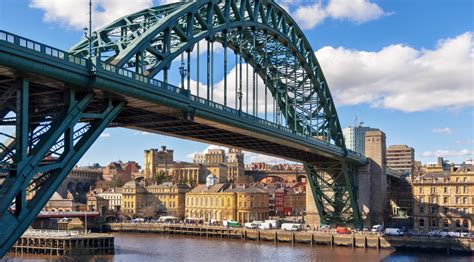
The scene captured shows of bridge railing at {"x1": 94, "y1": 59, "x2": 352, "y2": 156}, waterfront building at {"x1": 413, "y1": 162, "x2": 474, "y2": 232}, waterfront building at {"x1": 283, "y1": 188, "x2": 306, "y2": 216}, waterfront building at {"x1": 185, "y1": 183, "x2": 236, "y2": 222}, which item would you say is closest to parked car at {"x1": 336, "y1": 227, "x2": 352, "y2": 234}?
waterfront building at {"x1": 413, "y1": 162, "x2": 474, "y2": 232}

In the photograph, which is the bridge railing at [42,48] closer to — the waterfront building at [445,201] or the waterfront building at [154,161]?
the waterfront building at [445,201]

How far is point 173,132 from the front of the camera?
5303 centimetres

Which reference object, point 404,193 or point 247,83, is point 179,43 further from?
point 404,193

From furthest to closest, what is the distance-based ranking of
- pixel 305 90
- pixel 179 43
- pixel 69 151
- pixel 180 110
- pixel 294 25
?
pixel 305 90 < pixel 294 25 < pixel 179 43 < pixel 180 110 < pixel 69 151

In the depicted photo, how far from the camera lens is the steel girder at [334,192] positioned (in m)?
86.1

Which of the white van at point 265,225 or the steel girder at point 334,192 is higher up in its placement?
the steel girder at point 334,192

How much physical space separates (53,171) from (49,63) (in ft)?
16.1

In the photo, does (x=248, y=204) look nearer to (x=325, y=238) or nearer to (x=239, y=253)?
(x=325, y=238)

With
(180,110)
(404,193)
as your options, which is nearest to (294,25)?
(180,110)

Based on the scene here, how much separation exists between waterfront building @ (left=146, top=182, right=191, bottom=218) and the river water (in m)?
42.6

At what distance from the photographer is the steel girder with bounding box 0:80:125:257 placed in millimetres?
27062

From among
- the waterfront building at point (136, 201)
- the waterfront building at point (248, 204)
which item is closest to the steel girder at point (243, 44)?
the waterfront building at point (248, 204)

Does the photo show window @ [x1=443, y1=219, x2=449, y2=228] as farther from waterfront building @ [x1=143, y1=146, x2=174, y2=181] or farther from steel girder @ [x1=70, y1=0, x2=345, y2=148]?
waterfront building @ [x1=143, y1=146, x2=174, y2=181]

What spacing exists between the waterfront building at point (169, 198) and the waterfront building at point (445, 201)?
5092 centimetres
